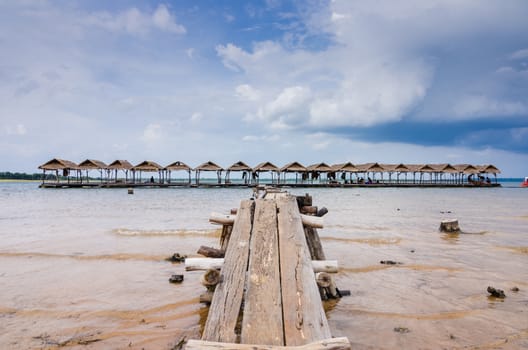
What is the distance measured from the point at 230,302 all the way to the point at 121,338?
5.46ft

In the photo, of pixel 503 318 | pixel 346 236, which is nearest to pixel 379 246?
pixel 346 236

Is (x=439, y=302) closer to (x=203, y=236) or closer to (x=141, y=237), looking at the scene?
(x=203, y=236)

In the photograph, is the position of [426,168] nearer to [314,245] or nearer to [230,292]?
[314,245]

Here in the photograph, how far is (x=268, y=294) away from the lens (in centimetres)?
254

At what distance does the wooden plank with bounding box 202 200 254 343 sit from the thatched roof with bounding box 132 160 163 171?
44.3 meters

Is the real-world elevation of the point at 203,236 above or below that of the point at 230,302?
below

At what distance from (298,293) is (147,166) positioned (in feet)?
152

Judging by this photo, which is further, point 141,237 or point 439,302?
point 141,237

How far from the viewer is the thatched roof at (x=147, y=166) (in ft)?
149

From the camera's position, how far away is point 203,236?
9.91 metres

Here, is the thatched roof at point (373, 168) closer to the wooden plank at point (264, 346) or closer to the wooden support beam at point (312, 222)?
the wooden support beam at point (312, 222)

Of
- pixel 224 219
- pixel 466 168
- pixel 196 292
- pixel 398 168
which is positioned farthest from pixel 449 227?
pixel 466 168

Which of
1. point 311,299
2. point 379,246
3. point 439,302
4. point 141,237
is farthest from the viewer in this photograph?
point 141,237

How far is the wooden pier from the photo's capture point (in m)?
2.12
